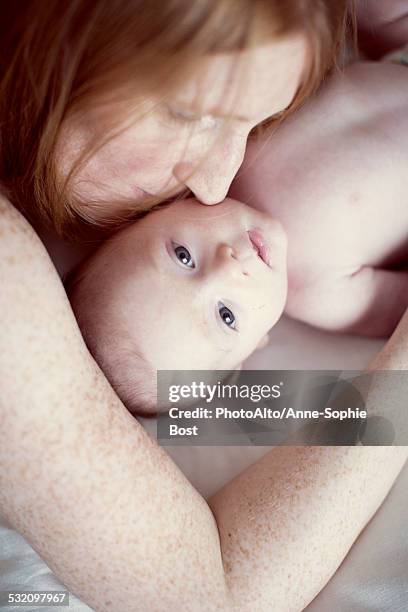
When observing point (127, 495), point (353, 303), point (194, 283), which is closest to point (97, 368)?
point (127, 495)

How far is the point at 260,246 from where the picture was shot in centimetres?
95

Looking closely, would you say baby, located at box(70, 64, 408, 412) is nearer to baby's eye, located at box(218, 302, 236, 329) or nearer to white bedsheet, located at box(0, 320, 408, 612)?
baby's eye, located at box(218, 302, 236, 329)

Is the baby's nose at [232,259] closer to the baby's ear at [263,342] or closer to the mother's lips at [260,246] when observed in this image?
the mother's lips at [260,246]

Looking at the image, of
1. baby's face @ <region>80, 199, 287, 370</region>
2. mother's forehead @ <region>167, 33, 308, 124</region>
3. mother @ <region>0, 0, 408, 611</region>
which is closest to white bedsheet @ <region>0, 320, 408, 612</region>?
mother @ <region>0, 0, 408, 611</region>

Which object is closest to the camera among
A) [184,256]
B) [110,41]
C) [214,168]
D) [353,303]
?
[110,41]

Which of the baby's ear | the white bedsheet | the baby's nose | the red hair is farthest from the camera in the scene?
the baby's ear

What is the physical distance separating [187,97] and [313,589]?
1.88 feet

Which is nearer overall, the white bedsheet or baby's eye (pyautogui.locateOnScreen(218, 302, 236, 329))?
the white bedsheet

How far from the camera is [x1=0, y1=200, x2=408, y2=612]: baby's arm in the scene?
0.64 meters

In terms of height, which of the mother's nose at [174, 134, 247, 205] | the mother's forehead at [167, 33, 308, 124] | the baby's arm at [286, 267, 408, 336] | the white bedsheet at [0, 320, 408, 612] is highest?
the mother's forehead at [167, 33, 308, 124]

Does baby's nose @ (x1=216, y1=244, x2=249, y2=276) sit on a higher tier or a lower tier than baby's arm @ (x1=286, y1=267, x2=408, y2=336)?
higher

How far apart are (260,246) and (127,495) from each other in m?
0.41

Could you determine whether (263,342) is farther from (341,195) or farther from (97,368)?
(97,368)

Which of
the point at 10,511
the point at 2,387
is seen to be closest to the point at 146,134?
the point at 2,387
